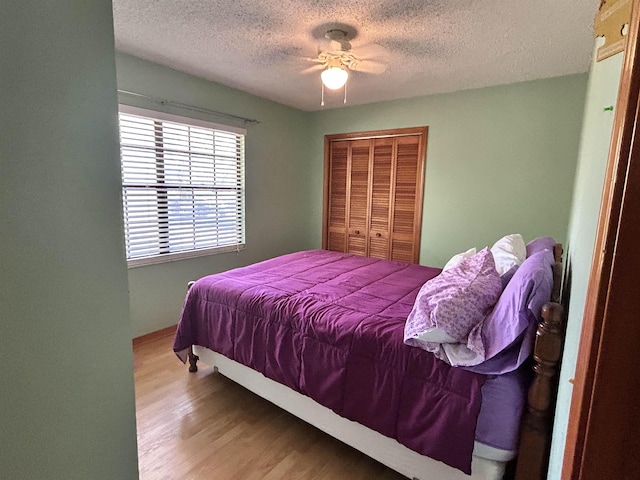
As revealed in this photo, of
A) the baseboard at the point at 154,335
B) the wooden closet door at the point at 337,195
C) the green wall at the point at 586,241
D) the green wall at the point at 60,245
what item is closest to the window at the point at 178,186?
the baseboard at the point at 154,335

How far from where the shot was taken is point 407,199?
3799mm

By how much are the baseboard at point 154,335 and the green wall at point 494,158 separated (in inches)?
109

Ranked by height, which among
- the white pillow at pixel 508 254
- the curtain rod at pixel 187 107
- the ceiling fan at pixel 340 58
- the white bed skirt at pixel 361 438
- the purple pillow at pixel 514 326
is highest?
the ceiling fan at pixel 340 58

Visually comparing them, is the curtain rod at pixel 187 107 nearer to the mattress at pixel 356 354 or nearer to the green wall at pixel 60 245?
the mattress at pixel 356 354

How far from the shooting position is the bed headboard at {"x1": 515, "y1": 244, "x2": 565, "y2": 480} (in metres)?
1.13

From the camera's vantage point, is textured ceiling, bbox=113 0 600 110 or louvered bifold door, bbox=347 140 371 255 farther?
louvered bifold door, bbox=347 140 371 255

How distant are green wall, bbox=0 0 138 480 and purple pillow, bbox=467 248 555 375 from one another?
124 centimetres

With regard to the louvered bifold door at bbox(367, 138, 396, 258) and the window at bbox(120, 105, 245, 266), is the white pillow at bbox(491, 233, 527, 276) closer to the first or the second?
the louvered bifold door at bbox(367, 138, 396, 258)

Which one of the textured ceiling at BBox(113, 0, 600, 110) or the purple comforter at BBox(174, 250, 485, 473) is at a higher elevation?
the textured ceiling at BBox(113, 0, 600, 110)

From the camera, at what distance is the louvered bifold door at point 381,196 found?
12.7 ft

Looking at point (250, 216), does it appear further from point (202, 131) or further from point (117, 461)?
point (117, 461)

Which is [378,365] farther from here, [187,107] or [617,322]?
[187,107]

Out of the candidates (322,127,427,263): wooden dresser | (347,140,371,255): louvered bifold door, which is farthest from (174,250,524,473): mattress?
(347,140,371,255): louvered bifold door

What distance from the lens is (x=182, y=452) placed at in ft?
5.65
